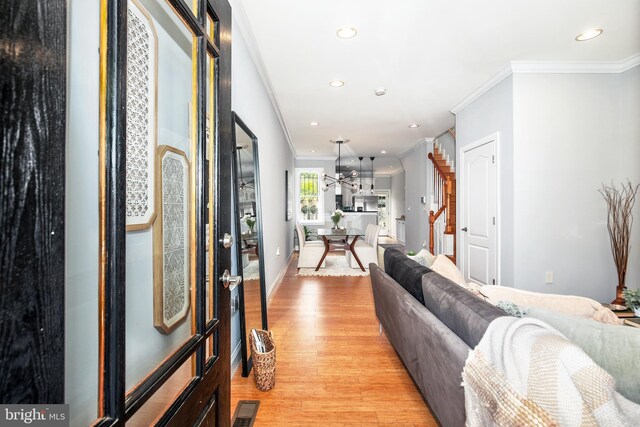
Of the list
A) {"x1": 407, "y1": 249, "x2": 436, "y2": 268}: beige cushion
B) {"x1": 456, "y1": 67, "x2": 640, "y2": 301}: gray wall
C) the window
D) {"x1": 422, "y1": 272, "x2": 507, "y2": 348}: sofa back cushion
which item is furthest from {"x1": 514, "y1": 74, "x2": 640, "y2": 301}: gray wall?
the window

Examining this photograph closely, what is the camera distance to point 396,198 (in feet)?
38.5

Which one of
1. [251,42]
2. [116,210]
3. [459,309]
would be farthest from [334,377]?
[251,42]

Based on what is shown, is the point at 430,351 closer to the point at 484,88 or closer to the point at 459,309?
the point at 459,309

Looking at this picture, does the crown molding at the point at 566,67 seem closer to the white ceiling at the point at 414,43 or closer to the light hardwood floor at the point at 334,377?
the white ceiling at the point at 414,43

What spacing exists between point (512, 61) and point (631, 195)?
6.03ft

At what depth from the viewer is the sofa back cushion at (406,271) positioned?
1.87 metres

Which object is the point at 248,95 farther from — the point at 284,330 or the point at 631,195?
the point at 631,195

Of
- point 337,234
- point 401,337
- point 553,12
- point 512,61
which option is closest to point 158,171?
point 401,337

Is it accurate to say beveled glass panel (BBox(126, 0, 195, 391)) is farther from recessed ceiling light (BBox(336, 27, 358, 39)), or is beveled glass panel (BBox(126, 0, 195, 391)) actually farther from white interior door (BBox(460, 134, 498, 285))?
white interior door (BBox(460, 134, 498, 285))

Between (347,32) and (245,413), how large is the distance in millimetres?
2879

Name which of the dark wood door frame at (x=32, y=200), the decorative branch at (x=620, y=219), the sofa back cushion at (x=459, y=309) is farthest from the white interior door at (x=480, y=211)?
the dark wood door frame at (x=32, y=200)

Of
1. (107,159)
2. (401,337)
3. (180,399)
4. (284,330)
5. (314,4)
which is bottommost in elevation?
(284,330)

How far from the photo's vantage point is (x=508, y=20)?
7.93ft

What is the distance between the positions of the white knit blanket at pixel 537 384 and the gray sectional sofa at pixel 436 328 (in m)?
0.14
